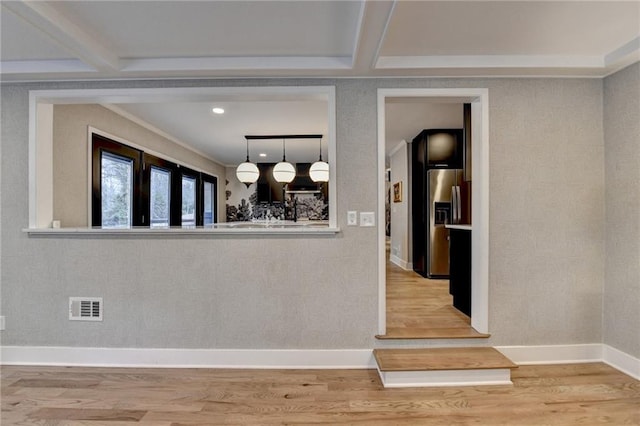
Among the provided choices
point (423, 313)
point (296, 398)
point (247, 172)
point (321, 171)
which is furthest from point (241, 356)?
point (321, 171)

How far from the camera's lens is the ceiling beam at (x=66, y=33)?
5.95 ft

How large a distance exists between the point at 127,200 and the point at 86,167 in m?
0.87

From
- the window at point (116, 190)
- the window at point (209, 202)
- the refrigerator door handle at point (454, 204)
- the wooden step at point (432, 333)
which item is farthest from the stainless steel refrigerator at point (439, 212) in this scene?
the window at point (209, 202)

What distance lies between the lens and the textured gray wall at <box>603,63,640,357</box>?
2.42 meters

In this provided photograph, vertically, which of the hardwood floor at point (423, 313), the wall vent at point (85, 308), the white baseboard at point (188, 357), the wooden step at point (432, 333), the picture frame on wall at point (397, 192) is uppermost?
the picture frame on wall at point (397, 192)

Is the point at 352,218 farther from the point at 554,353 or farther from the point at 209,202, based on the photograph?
the point at 209,202

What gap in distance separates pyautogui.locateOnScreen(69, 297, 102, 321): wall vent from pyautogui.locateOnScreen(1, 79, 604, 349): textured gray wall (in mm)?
55

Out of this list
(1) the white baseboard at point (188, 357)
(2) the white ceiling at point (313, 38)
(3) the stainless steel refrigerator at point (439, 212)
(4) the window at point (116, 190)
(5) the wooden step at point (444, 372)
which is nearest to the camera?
(2) the white ceiling at point (313, 38)

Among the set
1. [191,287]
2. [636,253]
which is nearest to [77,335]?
[191,287]

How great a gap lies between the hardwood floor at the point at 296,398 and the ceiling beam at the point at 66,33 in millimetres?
2352

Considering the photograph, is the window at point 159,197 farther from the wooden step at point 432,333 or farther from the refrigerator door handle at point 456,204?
the refrigerator door handle at point 456,204

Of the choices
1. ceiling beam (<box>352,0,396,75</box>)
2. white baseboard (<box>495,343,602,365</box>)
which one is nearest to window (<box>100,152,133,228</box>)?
ceiling beam (<box>352,0,396,75</box>)

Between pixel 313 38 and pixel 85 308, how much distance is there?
2.75m

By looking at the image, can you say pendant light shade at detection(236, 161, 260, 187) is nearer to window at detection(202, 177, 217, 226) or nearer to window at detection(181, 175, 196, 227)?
window at detection(181, 175, 196, 227)
